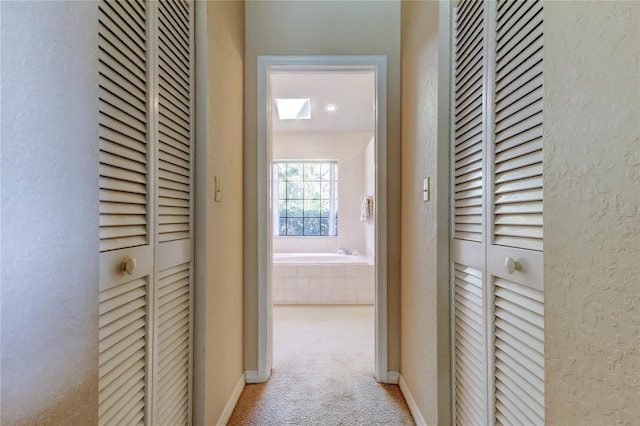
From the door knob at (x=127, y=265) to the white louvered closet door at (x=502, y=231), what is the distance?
3.49 ft

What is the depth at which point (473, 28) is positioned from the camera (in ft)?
3.90

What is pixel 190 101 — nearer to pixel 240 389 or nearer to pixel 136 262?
→ pixel 136 262

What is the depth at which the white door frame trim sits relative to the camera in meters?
2.00

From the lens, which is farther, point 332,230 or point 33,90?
point 332,230

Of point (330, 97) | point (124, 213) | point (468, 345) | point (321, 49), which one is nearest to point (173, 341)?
point (124, 213)

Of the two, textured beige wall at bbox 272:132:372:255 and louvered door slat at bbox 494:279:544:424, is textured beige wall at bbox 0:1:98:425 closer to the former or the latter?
louvered door slat at bbox 494:279:544:424

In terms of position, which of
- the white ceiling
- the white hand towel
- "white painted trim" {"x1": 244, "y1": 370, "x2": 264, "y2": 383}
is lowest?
"white painted trim" {"x1": 244, "y1": 370, "x2": 264, "y2": 383}

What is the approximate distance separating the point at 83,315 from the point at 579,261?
0.99 metres

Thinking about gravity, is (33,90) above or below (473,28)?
below

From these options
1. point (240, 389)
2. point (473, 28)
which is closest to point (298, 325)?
point (240, 389)

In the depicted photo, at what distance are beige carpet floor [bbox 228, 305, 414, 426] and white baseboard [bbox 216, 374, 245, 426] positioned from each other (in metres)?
0.03

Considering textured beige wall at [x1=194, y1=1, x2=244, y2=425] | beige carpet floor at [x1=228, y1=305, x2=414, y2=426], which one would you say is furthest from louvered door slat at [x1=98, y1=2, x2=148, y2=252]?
beige carpet floor at [x1=228, y1=305, x2=414, y2=426]

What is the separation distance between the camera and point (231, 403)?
1715mm

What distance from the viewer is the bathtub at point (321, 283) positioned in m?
3.84
